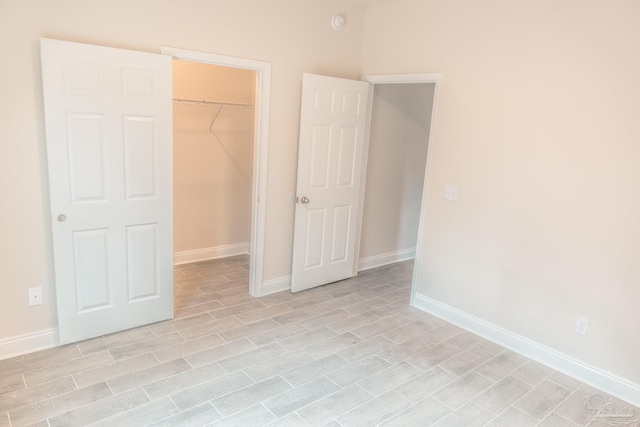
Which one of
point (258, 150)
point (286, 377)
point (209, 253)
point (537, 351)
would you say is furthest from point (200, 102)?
point (537, 351)

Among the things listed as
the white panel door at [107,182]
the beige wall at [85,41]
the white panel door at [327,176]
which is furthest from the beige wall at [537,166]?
the white panel door at [107,182]

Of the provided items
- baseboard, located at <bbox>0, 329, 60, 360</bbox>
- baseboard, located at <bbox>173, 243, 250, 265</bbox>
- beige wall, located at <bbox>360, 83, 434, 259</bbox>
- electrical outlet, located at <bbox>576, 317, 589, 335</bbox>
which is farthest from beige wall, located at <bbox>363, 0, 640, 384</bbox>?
baseboard, located at <bbox>0, 329, 60, 360</bbox>

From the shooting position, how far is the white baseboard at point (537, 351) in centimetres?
273

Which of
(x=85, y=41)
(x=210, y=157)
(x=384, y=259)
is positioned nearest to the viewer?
(x=85, y=41)

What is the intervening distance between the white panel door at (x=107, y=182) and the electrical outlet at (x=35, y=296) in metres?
0.13

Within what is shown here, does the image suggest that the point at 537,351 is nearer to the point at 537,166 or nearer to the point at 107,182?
the point at 537,166

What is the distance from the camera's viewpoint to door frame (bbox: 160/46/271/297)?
339cm

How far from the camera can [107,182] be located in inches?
113

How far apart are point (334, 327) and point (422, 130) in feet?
8.99

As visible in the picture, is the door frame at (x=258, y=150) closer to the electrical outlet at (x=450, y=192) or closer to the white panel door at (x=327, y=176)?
the white panel door at (x=327, y=176)

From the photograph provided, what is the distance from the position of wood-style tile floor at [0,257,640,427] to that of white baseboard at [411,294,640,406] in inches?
3.3

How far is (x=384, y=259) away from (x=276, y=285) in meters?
1.58

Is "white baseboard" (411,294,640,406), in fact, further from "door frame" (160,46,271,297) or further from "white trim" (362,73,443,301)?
"door frame" (160,46,271,297)

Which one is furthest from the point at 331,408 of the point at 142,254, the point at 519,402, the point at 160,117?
the point at 160,117
